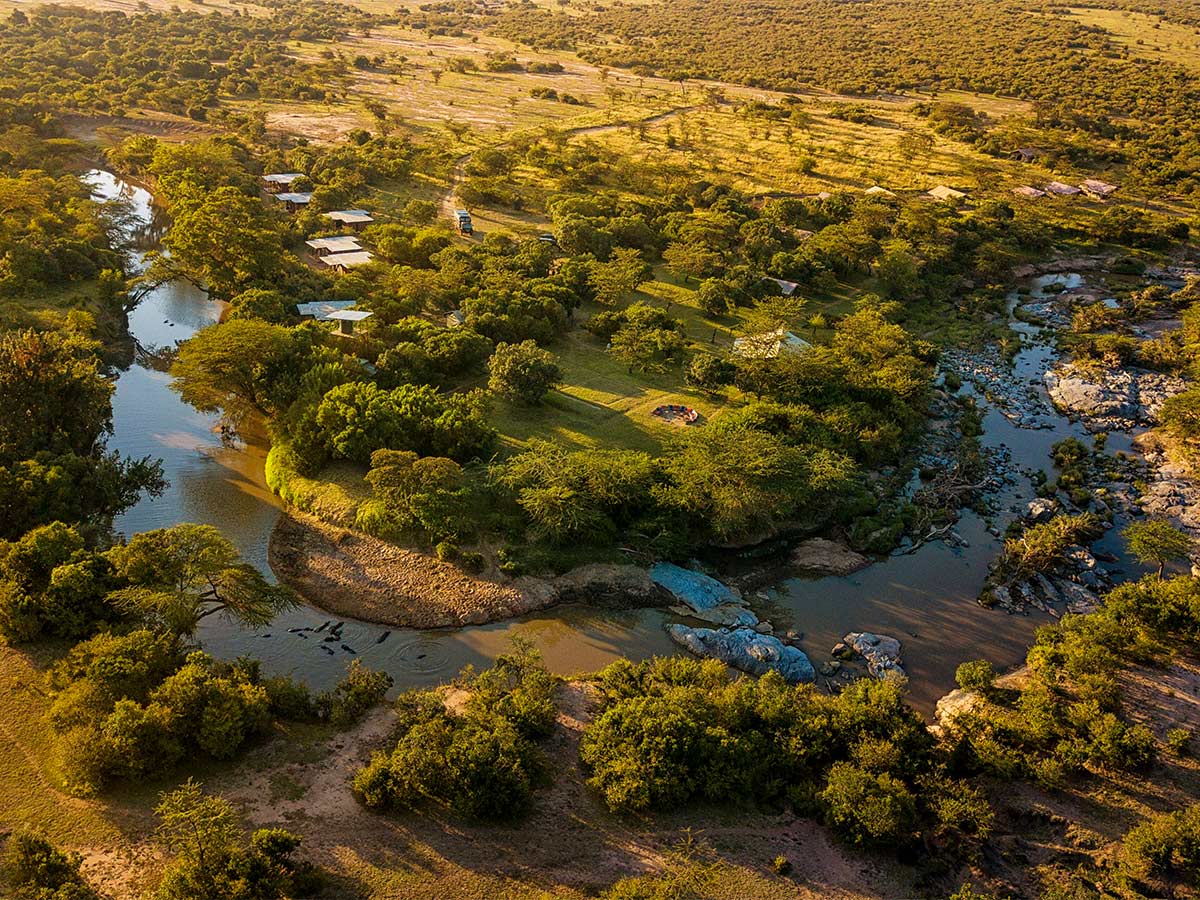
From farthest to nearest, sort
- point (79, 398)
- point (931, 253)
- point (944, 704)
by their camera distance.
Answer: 1. point (931, 253)
2. point (79, 398)
3. point (944, 704)

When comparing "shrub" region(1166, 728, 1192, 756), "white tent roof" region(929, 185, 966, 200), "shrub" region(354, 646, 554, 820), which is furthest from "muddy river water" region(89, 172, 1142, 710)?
"white tent roof" region(929, 185, 966, 200)

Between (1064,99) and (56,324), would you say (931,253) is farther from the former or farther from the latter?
(1064,99)

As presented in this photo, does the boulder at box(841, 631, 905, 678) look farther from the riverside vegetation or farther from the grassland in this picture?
the grassland

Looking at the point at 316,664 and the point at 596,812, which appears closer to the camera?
the point at 596,812

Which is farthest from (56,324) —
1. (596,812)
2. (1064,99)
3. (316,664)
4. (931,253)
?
(1064,99)

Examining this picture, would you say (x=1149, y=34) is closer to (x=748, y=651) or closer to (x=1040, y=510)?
(x=1040, y=510)

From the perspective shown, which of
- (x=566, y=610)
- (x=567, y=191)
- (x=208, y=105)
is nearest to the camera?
(x=566, y=610)

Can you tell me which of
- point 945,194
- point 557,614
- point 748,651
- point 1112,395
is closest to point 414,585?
point 557,614

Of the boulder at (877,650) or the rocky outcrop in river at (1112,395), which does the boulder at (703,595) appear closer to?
the boulder at (877,650)
